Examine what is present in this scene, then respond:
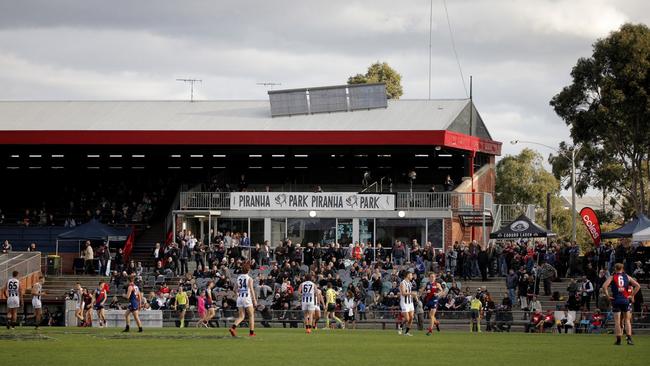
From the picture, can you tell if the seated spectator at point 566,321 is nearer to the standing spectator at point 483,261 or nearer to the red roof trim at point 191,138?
the standing spectator at point 483,261

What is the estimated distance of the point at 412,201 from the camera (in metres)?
53.5

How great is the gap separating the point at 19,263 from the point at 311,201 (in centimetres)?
1295

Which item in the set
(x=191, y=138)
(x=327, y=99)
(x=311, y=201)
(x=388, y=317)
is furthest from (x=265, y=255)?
(x=327, y=99)

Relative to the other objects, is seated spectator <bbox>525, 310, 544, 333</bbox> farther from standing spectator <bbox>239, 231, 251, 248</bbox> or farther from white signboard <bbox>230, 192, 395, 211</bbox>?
standing spectator <bbox>239, 231, 251, 248</bbox>

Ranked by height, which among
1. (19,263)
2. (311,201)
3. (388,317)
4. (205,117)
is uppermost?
(205,117)

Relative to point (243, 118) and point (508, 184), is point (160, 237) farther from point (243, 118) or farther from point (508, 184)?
point (508, 184)

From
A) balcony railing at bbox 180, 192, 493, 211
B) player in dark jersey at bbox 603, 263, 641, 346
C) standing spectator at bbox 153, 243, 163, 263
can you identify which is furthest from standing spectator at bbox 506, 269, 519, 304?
player in dark jersey at bbox 603, 263, 641, 346

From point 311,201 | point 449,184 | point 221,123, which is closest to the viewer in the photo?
point 311,201

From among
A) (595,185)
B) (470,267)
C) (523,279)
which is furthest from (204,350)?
(595,185)

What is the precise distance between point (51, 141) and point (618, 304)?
35360mm

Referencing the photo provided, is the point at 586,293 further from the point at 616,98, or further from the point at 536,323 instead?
the point at 616,98

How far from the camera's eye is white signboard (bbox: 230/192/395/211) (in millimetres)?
53000

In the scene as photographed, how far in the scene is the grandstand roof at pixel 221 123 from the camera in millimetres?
55688

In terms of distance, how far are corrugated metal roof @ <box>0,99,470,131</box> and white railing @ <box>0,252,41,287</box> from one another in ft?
29.4
